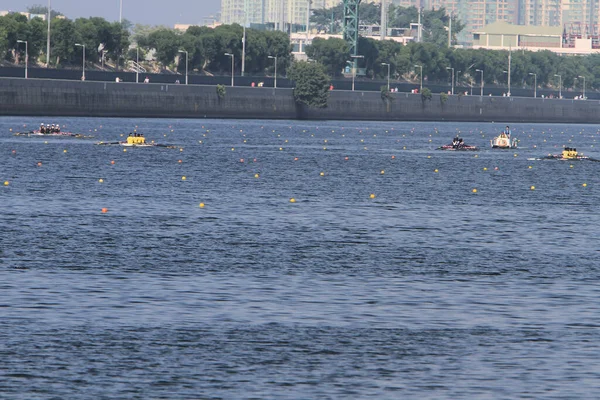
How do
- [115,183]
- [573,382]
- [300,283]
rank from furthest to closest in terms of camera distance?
[115,183], [300,283], [573,382]

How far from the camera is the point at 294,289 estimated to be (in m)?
44.0

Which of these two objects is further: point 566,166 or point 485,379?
point 566,166

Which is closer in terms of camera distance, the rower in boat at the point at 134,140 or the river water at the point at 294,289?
the river water at the point at 294,289

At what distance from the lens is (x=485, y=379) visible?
32094mm

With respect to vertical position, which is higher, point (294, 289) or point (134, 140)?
point (134, 140)

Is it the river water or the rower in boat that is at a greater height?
the rower in boat

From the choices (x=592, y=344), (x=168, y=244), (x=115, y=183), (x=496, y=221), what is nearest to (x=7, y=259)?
(x=168, y=244)

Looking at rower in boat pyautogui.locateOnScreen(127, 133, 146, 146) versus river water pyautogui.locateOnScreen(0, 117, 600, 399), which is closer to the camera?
river water pyautogui.locateOnScreen(0, 117, 600, 399)

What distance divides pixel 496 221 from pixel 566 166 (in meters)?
55.7

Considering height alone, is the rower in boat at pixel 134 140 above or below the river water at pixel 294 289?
above

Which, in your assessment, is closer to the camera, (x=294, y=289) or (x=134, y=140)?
(x=294, y=289)

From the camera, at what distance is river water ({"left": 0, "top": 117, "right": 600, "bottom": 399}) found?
32094mm

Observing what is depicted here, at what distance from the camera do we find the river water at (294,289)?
105ft

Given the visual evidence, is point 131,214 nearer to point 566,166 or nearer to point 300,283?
point 300,283
